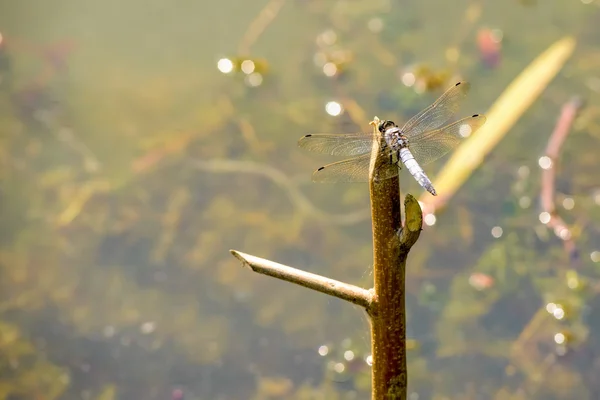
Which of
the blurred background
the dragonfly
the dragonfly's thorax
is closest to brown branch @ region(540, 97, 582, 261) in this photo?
the blurred background

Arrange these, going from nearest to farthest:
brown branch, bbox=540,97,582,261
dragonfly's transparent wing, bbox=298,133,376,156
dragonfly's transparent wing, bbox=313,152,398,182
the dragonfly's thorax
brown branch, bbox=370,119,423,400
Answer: brown branch, bbox=370,119,423,400
the dragonfly's thorax
dragonfly's transparent wing, bbox=313,152,398,182
dragonfly's transparent wing, bbox=298,133,376,156
brown branch, bbox=540,97,582,261

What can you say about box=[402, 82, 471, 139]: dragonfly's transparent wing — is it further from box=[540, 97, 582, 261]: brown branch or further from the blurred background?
box=[540, 97, 582, 261]: brown branch

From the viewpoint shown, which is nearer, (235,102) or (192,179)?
(192,179)

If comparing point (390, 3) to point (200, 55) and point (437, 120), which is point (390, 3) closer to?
point (200, 55)

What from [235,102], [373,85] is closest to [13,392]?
[235,102]

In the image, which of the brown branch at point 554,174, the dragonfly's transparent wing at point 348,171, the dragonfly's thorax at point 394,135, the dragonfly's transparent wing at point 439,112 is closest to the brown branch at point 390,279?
the dragonfly's thorax at point 394,135

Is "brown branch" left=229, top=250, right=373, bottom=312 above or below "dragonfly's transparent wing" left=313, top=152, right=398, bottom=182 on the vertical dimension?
below

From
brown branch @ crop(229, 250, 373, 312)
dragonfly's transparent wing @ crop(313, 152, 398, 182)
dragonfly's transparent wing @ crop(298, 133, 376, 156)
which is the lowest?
brown branch @ crop(229, 250, 373, 312)
